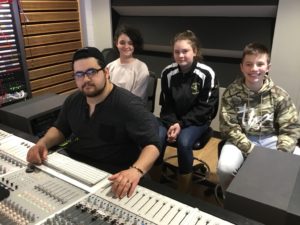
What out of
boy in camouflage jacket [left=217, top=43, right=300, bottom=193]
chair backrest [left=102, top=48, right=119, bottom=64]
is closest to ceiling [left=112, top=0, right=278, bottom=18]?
chair backrest [left=102, top=48, right=119, bottom=64]

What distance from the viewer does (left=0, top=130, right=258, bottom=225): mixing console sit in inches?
37.4

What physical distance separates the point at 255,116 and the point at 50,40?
273cm

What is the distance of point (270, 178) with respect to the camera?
4.14ft

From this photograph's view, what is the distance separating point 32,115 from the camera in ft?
6.76

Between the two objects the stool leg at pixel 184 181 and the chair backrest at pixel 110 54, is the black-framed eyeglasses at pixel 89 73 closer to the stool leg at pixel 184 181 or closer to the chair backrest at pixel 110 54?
the stool leg at pixel 184 181

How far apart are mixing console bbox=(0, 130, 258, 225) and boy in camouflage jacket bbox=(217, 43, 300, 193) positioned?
891 mm

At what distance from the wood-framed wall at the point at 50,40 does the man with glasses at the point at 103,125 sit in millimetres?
2027

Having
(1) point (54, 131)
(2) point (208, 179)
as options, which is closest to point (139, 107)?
(1) point (54, 131)

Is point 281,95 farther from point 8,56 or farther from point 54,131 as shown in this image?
point 8,56

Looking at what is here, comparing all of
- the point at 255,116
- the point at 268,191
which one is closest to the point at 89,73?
the point at 268,191

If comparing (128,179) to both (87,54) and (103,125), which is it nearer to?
(103,125)

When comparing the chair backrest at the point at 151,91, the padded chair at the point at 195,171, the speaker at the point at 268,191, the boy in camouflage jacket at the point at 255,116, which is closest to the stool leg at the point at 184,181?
the padded chair at the point at 195,171

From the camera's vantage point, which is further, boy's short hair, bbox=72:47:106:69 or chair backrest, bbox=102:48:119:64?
chair backrest, bbox=102:48:119:64

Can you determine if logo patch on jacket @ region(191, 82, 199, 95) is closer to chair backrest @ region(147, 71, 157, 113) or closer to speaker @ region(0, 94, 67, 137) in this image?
chair backrest @ region(147, 71, 157, 113)
